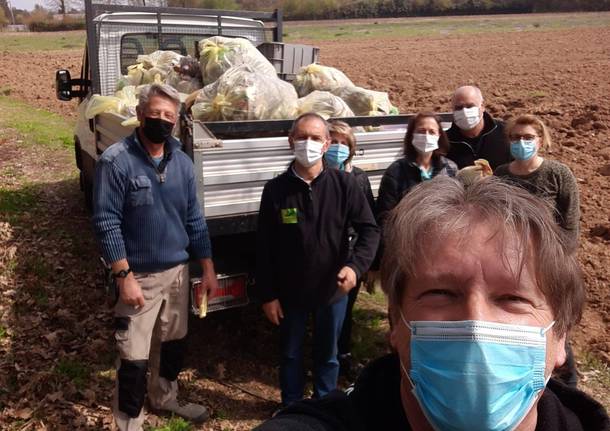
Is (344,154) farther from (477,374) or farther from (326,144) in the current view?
(477,374)

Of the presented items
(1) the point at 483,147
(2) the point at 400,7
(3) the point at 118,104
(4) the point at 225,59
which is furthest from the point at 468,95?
(2) the point at 400,7

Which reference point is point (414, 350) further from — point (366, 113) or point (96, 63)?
point (96, 63)

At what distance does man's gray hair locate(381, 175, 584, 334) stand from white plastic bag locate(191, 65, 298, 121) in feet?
9.65

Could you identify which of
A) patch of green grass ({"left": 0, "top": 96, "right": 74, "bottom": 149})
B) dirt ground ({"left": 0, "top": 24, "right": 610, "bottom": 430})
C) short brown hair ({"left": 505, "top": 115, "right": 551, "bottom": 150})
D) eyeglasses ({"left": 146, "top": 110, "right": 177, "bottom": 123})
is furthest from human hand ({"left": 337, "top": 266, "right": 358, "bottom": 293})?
patch of green grass ({"left": 0, "top": 96, "right": 74, "bottom": 149})

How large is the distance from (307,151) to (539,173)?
152cm

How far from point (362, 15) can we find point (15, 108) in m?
60.2

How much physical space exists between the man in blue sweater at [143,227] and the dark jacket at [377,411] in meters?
1.94

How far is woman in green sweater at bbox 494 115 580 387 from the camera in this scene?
3.66 meters

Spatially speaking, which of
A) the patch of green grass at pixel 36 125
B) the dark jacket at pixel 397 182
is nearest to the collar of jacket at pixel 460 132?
the dark jacket at pixel 397 182

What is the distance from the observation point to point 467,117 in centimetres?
428

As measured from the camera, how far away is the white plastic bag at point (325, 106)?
183 inches

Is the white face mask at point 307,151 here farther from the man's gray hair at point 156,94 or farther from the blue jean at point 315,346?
the blue jean at point 315,346

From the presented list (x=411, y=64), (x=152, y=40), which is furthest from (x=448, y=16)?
(x=152, y=40)

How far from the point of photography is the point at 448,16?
215 feet
